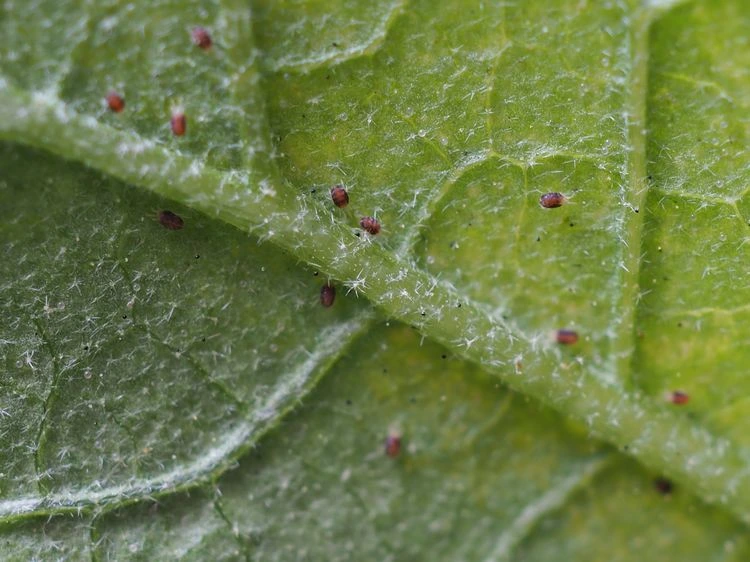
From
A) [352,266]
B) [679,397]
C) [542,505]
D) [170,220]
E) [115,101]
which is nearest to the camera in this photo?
[115,101]

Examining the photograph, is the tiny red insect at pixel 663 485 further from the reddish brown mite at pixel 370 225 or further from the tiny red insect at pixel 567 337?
the reddish brown mite at pixel 370 225

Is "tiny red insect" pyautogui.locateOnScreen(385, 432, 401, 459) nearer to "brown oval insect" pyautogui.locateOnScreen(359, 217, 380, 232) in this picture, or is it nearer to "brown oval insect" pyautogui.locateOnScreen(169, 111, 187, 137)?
"brown oval insect" pyautogui.locateOnScreen(359, 217, 380, 232)

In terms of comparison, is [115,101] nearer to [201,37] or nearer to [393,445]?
[201,37]

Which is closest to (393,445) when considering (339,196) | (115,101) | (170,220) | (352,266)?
(352,266)

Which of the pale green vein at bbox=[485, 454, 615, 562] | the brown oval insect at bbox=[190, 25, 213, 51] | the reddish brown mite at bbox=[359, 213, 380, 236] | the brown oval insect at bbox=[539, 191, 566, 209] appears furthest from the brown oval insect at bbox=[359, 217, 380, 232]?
the pale green vein at bbox=[485, 454, 615, 562]

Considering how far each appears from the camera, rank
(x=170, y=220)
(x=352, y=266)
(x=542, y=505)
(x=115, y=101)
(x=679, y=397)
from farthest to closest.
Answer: (x=542, y=505) → (x=679, y=397) → (x=352, y=266) → (x=170, y=220) → (x=115, y=101)

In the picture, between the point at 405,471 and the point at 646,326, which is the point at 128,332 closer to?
the point at 405,471
